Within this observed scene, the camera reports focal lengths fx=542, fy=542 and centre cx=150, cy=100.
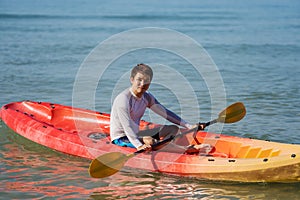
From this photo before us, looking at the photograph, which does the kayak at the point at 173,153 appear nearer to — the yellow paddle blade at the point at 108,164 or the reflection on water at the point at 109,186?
the reflection on water at the point at 109,186

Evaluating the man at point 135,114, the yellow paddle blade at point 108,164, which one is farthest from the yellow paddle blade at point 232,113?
the yellow paddle blade at point 108,164

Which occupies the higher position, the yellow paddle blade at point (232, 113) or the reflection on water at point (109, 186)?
the yellow paddle blade at point (232, 113)

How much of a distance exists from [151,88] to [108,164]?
19.8 ft

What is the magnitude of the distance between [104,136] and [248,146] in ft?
7.36

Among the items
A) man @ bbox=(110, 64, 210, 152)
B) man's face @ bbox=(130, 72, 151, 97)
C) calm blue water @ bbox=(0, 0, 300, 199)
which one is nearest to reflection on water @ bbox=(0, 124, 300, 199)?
calm blue water @ bbox=(0, 0, 300, 199)

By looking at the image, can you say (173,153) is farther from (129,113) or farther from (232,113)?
(232,113)

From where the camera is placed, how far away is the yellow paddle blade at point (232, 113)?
7871 mm

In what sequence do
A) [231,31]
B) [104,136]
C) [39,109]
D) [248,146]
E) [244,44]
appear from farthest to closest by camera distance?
[231,31], [244,44], [39,109], [104,136], [248,146]

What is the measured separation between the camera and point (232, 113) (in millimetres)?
7926

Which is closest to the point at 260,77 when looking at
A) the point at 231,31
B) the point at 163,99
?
the point at 163,99

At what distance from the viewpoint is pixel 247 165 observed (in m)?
6.59

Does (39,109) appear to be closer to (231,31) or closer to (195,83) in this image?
(195,83)

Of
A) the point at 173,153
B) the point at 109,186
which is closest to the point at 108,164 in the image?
the point at 109,186

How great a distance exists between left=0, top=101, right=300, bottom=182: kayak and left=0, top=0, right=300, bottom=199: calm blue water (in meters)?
0.18
